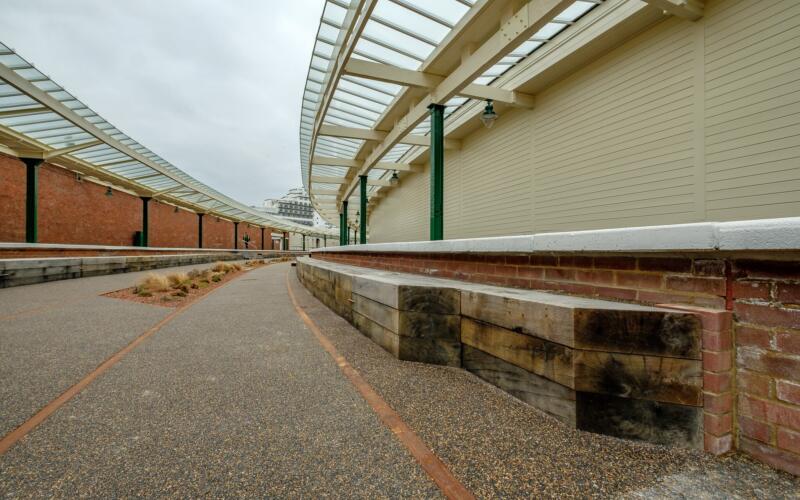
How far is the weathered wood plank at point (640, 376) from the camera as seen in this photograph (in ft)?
6.70

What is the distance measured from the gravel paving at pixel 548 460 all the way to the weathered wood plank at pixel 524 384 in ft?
0.22

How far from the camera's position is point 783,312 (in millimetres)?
1807

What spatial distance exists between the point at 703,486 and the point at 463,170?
10.6 meters

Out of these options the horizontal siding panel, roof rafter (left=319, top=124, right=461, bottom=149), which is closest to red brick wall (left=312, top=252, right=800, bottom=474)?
the horizontal siding panel

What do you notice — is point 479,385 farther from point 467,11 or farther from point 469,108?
point 469,108

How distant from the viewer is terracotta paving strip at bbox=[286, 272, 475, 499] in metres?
1.76

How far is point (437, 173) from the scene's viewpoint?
8.32m

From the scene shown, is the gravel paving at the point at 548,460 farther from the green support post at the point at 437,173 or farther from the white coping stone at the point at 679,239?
the green support post at the point at 437,173

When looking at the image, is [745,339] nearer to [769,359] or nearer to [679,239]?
[769,359]

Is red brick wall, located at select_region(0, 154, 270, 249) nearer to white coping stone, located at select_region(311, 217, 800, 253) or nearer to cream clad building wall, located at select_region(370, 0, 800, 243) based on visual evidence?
cream clad building wall, located at select_region(370, 0, 800, 243)

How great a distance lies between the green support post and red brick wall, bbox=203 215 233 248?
35.3m

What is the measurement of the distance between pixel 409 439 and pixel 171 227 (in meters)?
34.8

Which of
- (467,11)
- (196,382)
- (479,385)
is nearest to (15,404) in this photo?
(196,382)

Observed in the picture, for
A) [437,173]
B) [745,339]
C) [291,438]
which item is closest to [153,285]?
[437,173]
